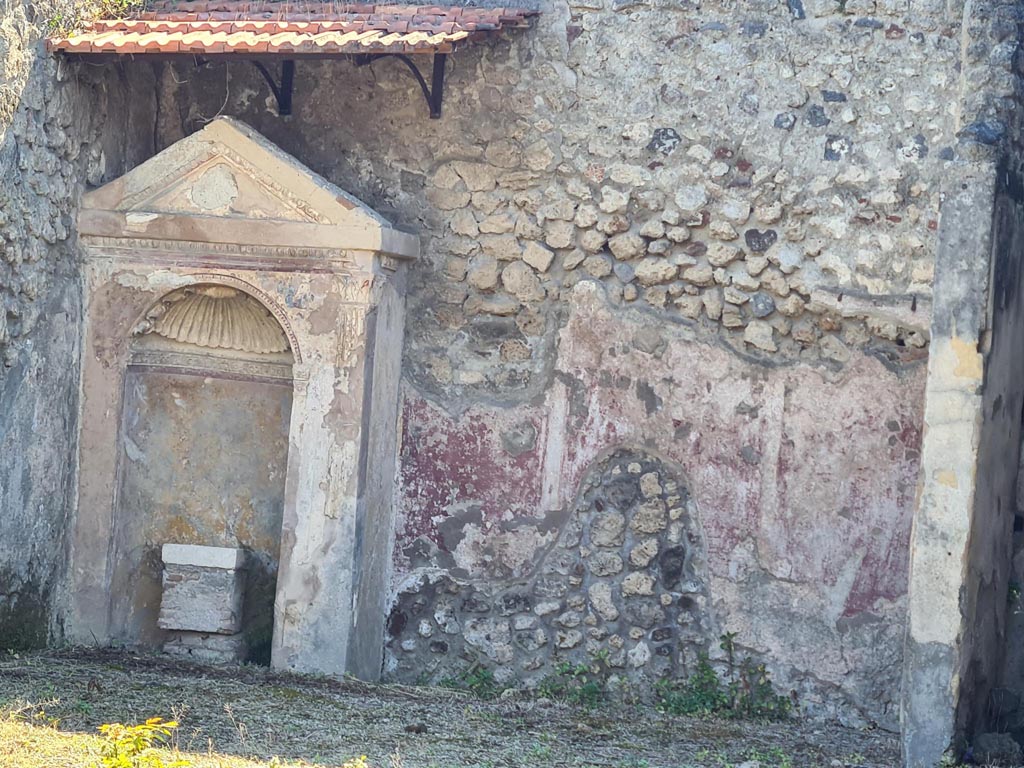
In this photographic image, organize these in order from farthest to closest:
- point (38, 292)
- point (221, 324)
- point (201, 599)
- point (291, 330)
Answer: point (221, 324), point (201, 599), point (291, 330), point (38, 292)

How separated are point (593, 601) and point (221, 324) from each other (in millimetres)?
2388

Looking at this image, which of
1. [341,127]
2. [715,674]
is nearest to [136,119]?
[341,127]

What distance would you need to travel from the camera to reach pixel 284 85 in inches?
297

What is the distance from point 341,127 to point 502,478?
199cm

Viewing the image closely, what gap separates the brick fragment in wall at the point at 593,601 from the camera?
23.4 feet

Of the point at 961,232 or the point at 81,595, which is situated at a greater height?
the point at 961,232

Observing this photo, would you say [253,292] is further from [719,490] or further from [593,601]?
[719,490]

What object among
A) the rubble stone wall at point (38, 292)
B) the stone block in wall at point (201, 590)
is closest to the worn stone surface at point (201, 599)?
the stone block in wall at point (201, 590)

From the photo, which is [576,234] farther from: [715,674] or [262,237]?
[715,674]

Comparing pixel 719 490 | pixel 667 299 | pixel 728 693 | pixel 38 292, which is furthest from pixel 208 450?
pixel 728 693

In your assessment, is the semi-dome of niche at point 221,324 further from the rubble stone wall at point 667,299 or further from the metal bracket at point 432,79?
the metal bracket at point 432,79

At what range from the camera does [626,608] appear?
7.20 m

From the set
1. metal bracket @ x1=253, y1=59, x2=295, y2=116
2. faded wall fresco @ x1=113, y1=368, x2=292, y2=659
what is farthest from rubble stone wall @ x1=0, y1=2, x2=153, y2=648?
metal bracket @ x1=253, y1=59, x2=295, y2=116

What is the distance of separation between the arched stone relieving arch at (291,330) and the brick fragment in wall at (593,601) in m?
0.30
